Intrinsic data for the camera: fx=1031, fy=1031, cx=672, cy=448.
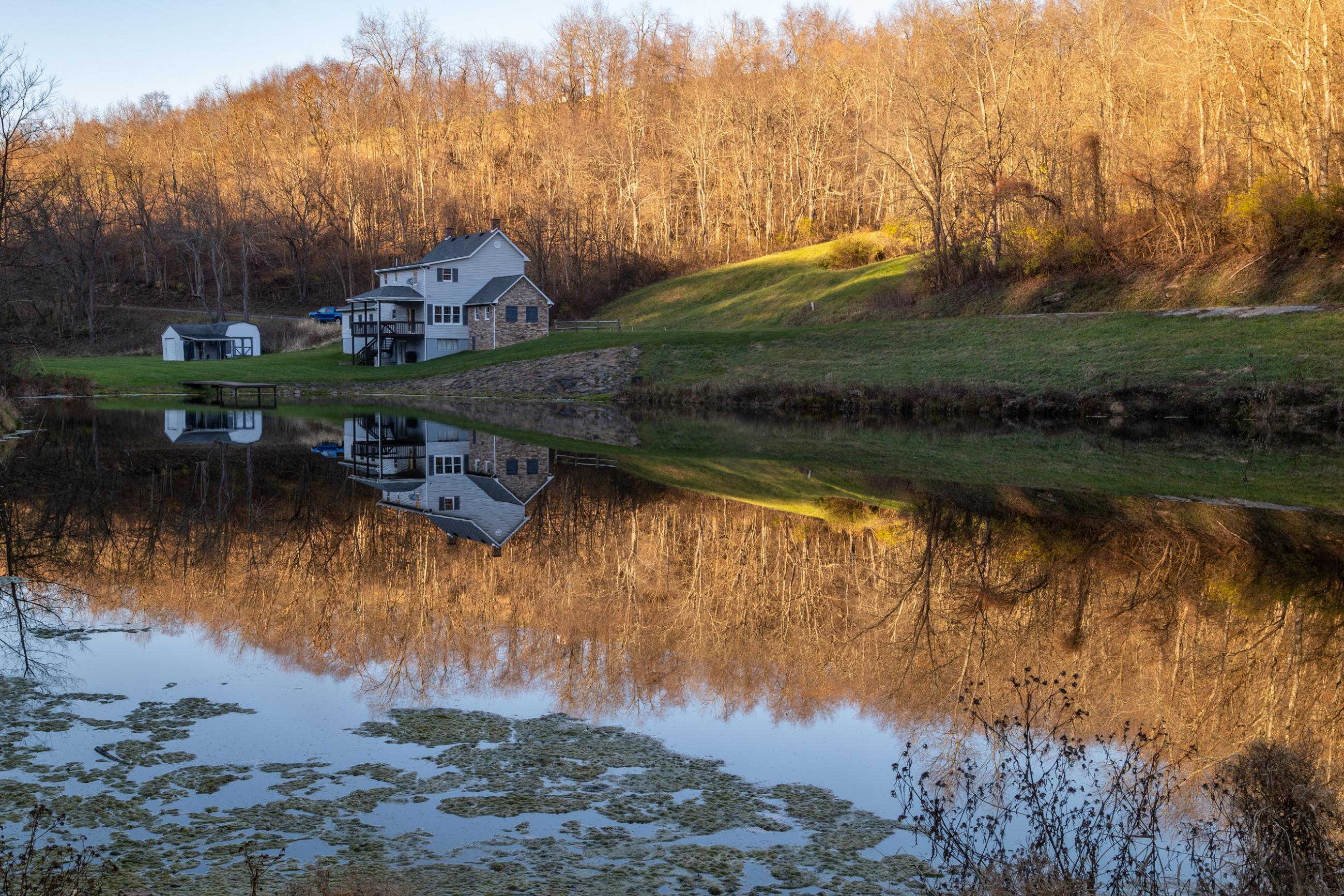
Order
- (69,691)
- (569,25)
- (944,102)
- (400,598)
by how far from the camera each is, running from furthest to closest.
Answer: (569,25) → (944,102) → (400,598) → (69,691)

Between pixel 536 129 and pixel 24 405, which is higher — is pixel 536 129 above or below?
above

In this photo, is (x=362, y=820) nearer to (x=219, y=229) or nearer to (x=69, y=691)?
(x=69, y=691)

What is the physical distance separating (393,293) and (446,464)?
4137 centimetres

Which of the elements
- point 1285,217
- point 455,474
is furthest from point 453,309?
point 1285,217

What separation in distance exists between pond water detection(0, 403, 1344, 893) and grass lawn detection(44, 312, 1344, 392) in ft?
38.2

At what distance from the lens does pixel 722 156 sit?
257 feet

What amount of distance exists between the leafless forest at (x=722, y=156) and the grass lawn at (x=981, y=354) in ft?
17.8

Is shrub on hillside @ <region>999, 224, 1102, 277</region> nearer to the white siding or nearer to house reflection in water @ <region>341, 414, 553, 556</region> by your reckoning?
house reflection in water @ <region>341, 414, 553, 556</region>

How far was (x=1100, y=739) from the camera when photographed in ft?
24.1

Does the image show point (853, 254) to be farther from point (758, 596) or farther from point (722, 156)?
point (758, 596)

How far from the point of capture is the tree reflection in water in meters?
8.66

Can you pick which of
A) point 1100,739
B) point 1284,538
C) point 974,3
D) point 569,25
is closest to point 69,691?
point 1100,739

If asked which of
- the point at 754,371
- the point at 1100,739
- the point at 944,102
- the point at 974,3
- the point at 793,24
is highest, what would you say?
the point at 793,24

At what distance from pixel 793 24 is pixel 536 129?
2398 centimetres
